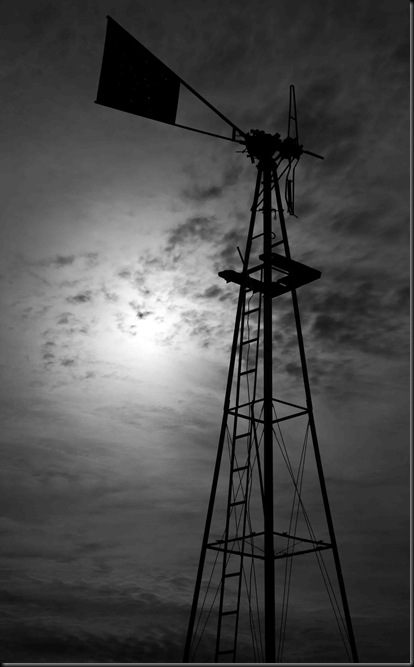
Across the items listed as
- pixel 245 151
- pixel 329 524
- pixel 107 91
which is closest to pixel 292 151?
pixel 245 151

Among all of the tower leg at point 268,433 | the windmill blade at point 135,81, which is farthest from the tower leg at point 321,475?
the windmill blade at point 135,81

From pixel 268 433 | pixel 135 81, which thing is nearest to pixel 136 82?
pixel 135 81

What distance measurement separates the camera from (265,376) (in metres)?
20.0

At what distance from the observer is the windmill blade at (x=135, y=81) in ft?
65.4

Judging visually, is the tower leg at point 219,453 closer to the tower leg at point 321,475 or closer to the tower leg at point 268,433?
the tower leg at point 268,433

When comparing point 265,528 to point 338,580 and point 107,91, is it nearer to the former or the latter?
point 338,580

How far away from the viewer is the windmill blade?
65.4 ft

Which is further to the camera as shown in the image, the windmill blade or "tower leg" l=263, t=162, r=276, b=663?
the windmill blade

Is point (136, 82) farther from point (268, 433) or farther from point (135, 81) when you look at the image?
point (268, 433)

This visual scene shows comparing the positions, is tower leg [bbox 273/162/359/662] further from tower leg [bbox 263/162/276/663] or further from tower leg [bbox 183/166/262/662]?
tower leg [bbox 183/166/262/662]

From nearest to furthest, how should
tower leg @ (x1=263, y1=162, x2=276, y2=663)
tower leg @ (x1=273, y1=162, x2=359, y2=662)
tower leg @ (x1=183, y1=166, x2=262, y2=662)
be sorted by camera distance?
1. tower leg @ (x1=263, y1=162, x2=276, y2=663)
2. tower leg @ (x1=273, y1=162, x2=359, y2=662)
3. tower leg @ (x1=183, y1=166, x2=262, y2=662)

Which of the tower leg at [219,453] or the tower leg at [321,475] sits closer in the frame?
the tower leg at [321,475]

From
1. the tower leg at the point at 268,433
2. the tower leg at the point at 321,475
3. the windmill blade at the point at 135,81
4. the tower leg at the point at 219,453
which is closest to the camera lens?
the tower leg at the point at 268,433

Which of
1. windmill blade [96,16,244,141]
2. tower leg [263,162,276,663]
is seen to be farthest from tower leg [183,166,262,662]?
windmill blade [96,16,244,141]
